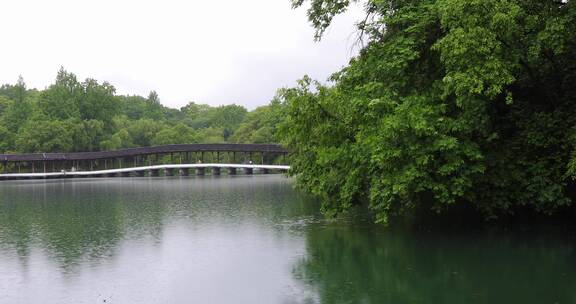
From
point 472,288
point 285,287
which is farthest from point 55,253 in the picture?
point 472,288

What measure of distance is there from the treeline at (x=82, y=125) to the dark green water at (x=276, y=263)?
41680mm

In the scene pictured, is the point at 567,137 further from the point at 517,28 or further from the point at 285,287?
the point at 285,287

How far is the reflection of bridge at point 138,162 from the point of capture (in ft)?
176

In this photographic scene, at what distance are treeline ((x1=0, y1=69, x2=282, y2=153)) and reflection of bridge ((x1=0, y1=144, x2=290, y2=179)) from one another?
7.13ft

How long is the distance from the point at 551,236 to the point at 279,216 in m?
8.37

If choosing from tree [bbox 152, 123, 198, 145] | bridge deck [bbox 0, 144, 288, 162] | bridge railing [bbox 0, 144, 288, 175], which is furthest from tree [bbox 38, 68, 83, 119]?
bridge deck [bbox 0, 144, 288, 162]

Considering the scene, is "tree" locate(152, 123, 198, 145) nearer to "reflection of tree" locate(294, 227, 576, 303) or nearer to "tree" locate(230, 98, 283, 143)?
"tree" locate(230, 98, 283, 143)

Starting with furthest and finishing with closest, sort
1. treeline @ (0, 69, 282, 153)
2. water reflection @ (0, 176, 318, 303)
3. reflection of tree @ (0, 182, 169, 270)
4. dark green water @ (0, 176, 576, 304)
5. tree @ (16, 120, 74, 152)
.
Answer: treeline @ (0, 69, 282, 153) < tree @ (16, 120, 74, 152) < reflection of tree @ (0, 182, 169, 270) < water reflection @ (0, 176, 318, 303) < dark green water @ (0, 176, 576, 304)

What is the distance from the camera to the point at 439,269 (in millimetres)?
9555

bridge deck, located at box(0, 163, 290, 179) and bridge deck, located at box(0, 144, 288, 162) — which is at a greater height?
bridge deck, located at box(0, 144, 288, 162)

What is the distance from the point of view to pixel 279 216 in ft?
59.7

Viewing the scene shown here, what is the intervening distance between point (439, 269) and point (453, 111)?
3.74m

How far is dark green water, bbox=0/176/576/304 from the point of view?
8.30 m

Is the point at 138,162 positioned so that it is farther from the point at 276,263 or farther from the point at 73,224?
the point at 276,263
